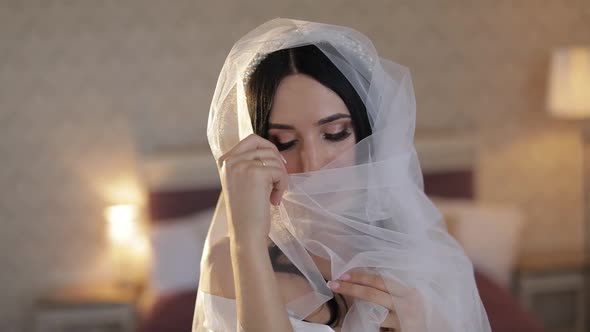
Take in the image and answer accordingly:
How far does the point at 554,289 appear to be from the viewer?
146 inches

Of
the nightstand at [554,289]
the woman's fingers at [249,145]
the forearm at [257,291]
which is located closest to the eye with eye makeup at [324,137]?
the woman's fingers at [249,145]

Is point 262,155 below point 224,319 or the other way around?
the other way around

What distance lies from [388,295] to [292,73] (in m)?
0.45

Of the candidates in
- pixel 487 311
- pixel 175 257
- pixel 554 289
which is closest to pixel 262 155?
pixel 487 311

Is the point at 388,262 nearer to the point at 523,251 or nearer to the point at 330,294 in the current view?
the point at 330,294

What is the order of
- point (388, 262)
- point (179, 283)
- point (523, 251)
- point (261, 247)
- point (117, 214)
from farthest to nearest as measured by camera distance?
point (523, 251)
point (117, 214)
point (179, 283)
point (388, 262)
point (261, 247)

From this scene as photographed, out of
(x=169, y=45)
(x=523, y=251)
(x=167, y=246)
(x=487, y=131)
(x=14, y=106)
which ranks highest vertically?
(x=169, y=45)

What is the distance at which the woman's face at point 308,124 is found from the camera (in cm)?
136

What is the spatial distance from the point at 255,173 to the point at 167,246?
2359 mm

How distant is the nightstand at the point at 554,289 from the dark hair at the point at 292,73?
2.51 metres

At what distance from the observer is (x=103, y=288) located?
12.6 feet

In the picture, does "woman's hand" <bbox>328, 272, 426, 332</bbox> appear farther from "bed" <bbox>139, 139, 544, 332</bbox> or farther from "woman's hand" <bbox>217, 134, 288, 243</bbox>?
"bed" <bbox>139, 139, 544, 332</bbox>

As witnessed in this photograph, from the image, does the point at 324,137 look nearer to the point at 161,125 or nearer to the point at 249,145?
the point at 249,145

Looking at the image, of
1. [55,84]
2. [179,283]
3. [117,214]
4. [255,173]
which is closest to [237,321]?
[255,173]
